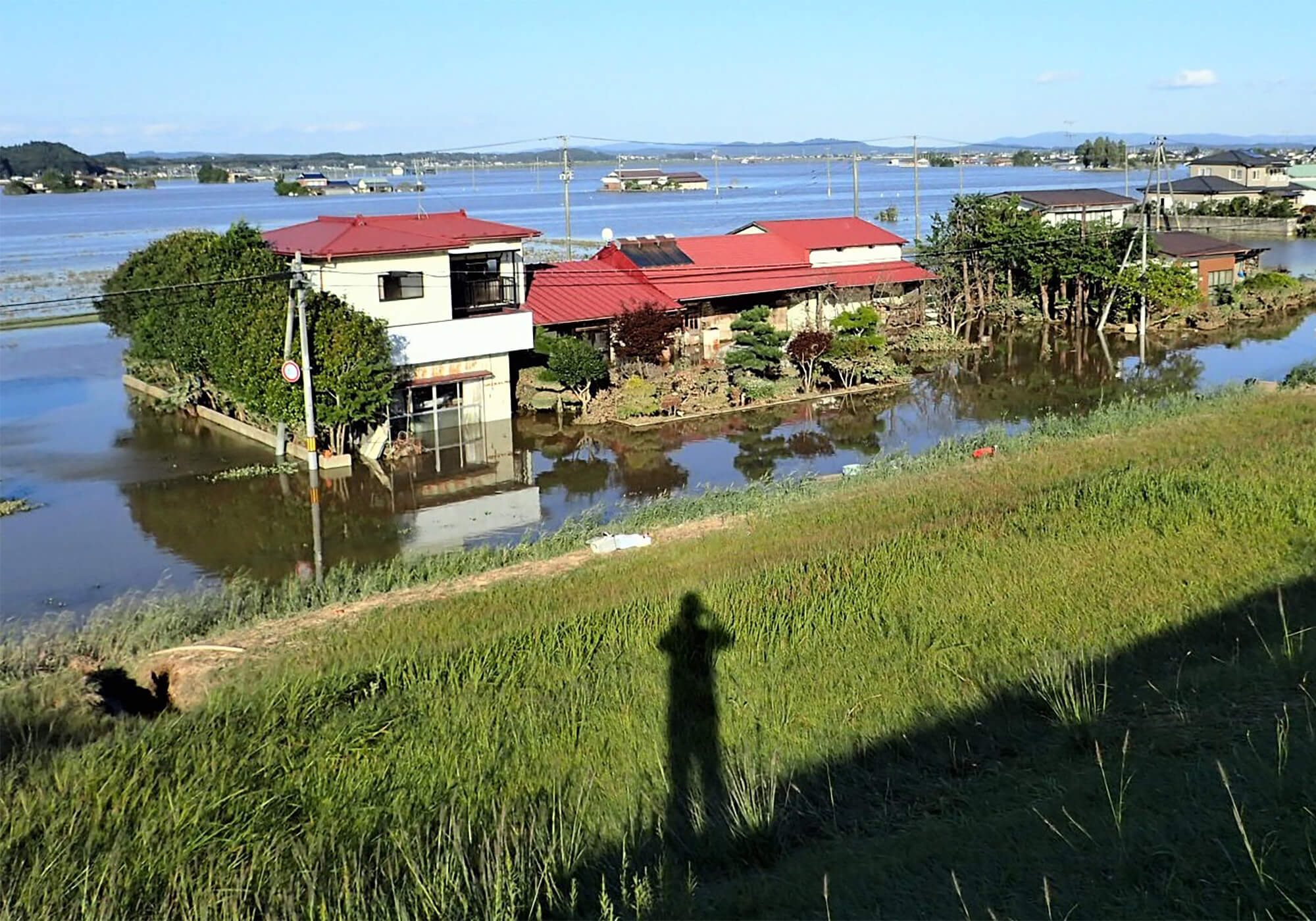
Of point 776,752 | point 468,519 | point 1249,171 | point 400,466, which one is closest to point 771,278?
point 400,466

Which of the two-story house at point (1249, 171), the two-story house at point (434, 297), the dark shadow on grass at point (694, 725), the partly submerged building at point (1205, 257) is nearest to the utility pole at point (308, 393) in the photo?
the two-story house at point (434, 297)

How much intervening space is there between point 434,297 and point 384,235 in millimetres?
1273

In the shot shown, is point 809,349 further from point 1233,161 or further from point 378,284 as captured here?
point 1233,161

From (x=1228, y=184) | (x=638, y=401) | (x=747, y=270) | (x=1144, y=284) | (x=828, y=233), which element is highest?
(x=1228, y=184)

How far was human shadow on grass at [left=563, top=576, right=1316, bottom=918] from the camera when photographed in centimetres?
450

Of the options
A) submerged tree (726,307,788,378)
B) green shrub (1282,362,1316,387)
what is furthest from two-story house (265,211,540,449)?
green shrub (1282,362,1316,387)

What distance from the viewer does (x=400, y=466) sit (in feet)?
58.2

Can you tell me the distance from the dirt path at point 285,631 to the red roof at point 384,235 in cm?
828

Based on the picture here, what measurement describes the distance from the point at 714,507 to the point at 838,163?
7301 inches

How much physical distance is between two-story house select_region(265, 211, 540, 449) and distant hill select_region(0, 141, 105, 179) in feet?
414

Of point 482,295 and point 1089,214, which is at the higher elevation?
point 1089,214

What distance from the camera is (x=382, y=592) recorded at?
37.2 ft

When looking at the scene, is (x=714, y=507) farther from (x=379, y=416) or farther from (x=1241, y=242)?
(x=1241, y=242)

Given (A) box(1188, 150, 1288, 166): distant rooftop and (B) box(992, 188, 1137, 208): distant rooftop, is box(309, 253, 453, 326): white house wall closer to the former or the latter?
(B) box(992, 188, 1137, 208): distant rooftop
